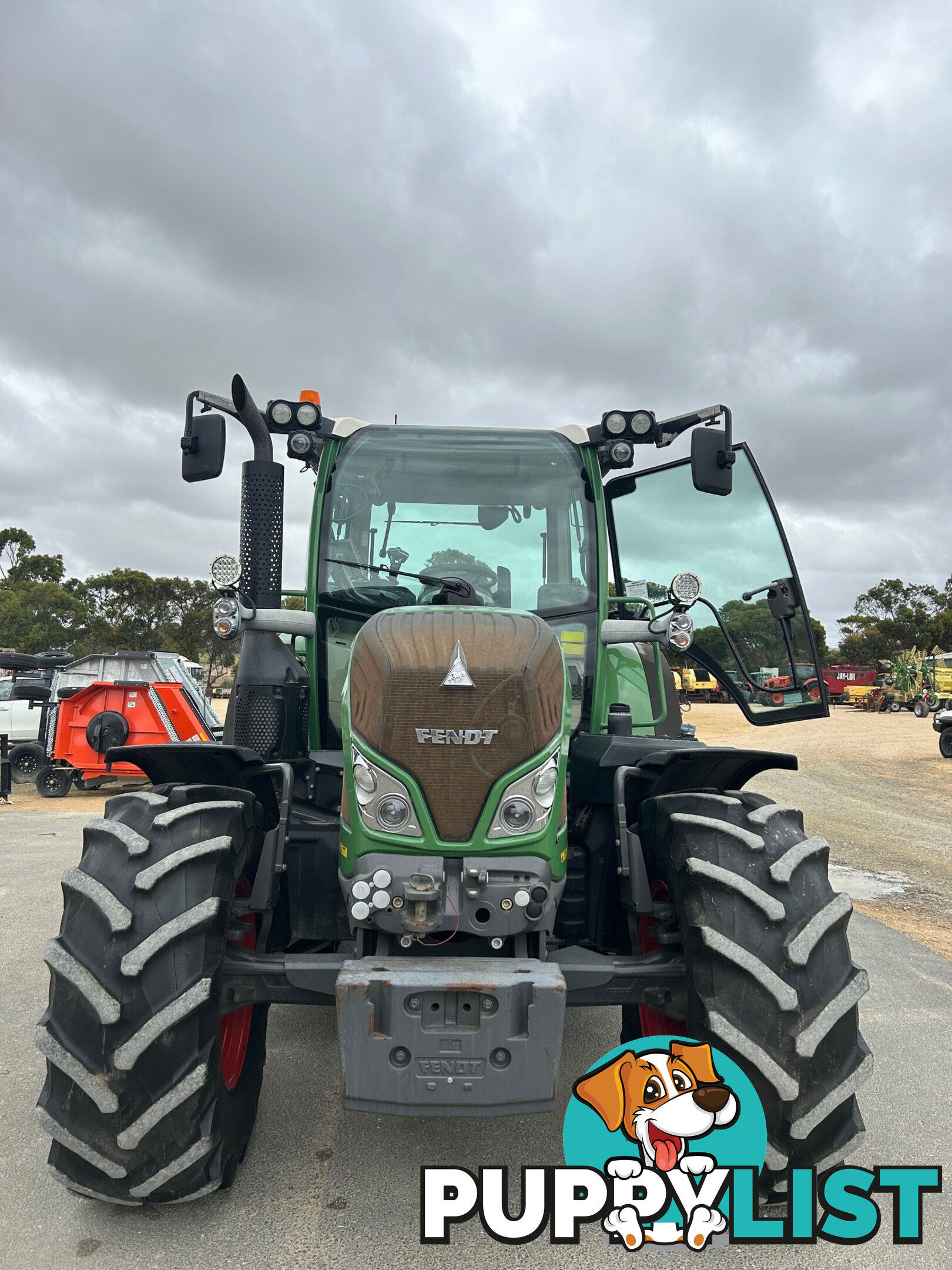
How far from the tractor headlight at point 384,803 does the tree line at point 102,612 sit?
150 ft

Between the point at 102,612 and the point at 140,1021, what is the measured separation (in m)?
52.4

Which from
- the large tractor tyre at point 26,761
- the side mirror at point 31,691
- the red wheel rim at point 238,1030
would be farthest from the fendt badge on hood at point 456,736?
the large tractor tyre at point 26,761

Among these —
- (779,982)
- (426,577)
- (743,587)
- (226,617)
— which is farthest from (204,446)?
(779,982)

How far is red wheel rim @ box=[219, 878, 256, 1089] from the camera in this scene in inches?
123

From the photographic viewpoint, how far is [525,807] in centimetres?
283

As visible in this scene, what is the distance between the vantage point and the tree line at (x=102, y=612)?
47.5m

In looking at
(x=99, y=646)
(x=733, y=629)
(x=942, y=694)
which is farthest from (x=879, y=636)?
(x=733, y=629)

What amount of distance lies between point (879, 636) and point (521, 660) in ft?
230

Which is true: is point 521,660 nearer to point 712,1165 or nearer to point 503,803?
point 503,803

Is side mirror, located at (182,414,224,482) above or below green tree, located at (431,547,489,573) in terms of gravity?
above

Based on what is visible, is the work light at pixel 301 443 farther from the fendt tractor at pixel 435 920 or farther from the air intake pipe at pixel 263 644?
the fendt tractor at pixel 435 920

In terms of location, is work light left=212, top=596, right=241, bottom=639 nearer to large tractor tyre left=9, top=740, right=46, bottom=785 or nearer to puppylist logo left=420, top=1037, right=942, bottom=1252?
puppylist logo left=420, top=1037, right=942, bottom=1252

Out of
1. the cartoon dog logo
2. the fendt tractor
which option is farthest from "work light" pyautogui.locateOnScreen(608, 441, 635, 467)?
the cartoon dog logo

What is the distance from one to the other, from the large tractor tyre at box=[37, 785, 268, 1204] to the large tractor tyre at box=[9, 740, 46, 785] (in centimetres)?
1442
